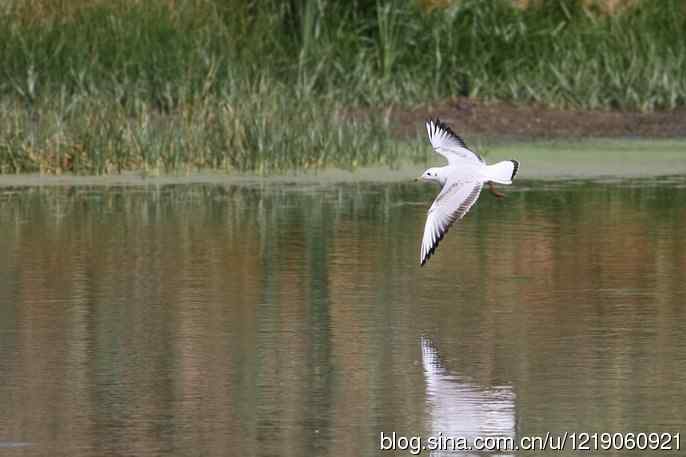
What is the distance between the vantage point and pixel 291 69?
73.7 feet

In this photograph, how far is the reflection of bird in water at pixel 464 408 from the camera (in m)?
7.73

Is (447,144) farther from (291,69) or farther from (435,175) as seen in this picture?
(291,69)

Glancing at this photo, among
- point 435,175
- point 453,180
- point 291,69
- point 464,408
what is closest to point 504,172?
point 453,180

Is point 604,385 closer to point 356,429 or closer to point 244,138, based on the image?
point 356,429

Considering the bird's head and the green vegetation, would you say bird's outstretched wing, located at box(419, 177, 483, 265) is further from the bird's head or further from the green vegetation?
the green vegetation

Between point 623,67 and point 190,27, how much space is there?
4.42m

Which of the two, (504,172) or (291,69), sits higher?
(291,69)

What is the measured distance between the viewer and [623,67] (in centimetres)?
2312

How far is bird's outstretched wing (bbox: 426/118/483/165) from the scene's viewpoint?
1127 centimetres

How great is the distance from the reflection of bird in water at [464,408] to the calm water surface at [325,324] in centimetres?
2

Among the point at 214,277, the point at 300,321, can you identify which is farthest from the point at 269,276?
the point at 300,321

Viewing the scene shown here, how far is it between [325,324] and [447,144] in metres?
1.66

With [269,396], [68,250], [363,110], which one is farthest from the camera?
[363,110]

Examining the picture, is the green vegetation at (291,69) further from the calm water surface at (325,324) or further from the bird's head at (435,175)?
the bird's head at (435,175)
